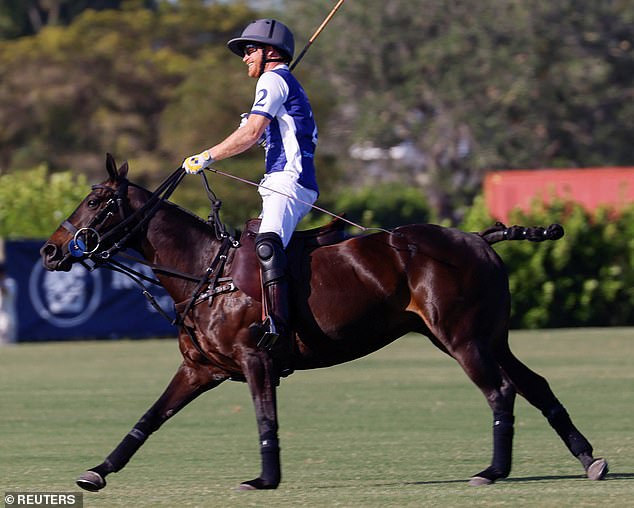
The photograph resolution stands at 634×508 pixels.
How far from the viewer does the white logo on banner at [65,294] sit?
24.0m

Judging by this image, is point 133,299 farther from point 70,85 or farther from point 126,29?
point 126,29

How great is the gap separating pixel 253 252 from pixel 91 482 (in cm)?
164

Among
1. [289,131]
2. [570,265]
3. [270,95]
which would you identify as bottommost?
[570,265]

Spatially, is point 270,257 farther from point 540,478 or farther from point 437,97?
point 437,97

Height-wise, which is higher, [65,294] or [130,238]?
[130,238]

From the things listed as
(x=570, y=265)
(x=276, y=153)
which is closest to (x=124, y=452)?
(x=276, y=153)

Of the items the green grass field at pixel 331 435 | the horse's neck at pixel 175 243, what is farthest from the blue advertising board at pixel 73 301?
the horse's neck at pixel 175 243

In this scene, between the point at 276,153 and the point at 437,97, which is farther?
the point at 437,97

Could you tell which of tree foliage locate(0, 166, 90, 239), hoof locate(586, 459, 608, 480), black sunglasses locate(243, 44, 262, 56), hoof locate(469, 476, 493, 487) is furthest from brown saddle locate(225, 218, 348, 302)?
tree foliage locate(0, 166, 90, 239)

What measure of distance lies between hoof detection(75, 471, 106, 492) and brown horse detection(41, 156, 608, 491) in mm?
75

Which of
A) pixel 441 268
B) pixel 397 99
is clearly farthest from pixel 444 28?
pixel 441 268

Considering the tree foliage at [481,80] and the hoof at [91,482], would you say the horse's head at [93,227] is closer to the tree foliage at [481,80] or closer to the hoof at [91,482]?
the hoof at [91,482]

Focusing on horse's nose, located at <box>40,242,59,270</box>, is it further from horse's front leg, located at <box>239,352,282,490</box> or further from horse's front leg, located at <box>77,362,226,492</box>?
horse's front leg, located at <box>239,352,282,490</box>

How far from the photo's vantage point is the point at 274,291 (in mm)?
8453
